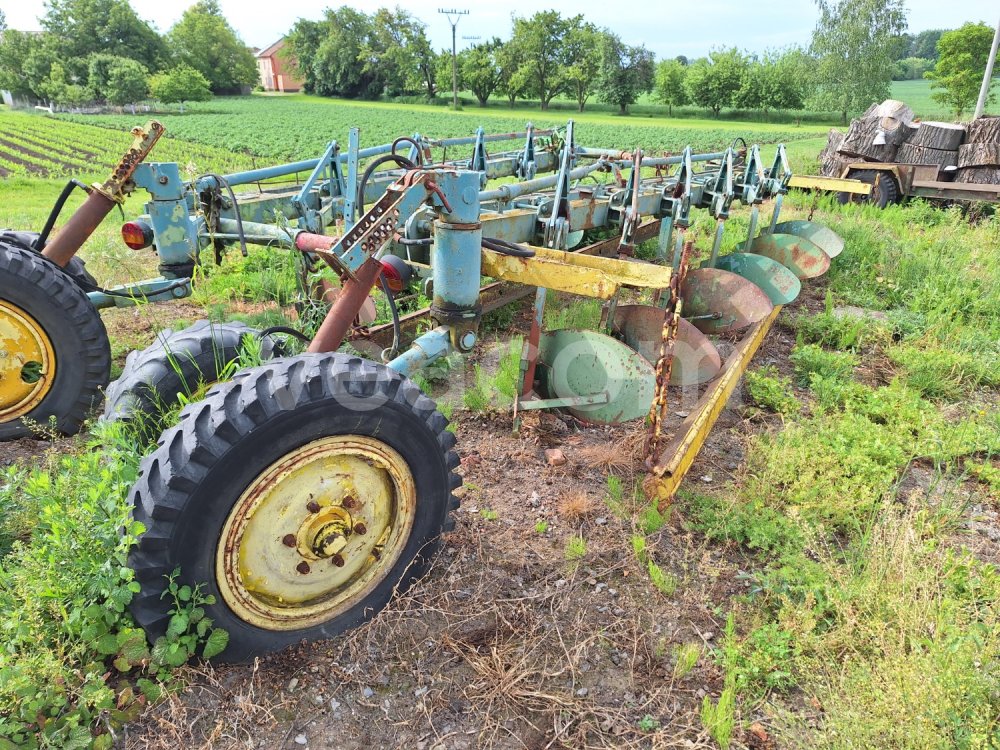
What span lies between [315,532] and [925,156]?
557 inches

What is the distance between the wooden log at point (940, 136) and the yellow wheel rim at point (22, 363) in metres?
14.5

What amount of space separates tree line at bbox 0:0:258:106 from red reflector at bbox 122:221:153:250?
6322 cm

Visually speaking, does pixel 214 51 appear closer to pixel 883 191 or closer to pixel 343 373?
pixel 883 191

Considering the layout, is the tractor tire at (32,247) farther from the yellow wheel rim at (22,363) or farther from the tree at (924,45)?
the tree at (924,45)

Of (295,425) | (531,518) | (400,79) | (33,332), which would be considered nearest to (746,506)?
(531,518)

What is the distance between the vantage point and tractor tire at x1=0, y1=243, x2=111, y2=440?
3301 millimetres

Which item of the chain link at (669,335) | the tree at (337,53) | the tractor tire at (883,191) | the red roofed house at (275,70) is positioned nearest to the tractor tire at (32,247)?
the chain link at (669,335)

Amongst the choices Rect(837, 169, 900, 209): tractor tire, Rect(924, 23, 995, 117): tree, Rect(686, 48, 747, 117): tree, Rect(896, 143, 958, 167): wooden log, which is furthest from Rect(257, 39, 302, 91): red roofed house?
Rect(837, 169, 900, 209): tractor tire

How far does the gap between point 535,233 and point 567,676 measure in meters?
3.54

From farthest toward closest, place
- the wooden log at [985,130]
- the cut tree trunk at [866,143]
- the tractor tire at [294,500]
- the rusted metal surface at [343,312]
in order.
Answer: the cut tree trunk at [866,143], the wooden log at [985,130], the rusted metal surface at [343,312], the tractor tire at [294,500]

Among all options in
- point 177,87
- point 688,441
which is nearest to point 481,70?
point 177,87

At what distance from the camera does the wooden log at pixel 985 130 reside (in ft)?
36.2

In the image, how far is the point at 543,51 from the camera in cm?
7031

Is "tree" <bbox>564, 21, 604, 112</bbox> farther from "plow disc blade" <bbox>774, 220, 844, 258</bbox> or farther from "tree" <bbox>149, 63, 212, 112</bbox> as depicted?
"plow disc blade" <bbox>774, 220, 844, 258</bbox>
